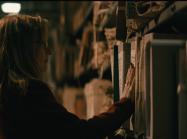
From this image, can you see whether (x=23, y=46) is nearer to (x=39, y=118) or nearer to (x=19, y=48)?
(x=19, y=48)

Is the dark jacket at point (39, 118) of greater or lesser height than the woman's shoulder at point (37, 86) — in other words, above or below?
below

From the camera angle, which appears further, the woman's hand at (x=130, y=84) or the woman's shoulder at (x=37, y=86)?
the woman's hand at (x=130, y=84)

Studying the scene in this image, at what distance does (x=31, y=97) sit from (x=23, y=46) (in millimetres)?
158

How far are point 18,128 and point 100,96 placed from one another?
1554 mm

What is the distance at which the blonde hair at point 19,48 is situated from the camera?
1607 mm

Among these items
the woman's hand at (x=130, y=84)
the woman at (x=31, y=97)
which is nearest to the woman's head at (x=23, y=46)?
the woman at (x=31, y=97)

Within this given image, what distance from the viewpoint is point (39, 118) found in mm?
1576

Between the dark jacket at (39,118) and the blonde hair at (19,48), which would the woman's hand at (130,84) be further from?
the blonde hair at (19,48)

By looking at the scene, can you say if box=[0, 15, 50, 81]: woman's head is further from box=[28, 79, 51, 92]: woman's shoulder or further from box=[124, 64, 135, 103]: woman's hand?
box=[124, 64, 135, 103]: woman's hand

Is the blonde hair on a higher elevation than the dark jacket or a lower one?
higher

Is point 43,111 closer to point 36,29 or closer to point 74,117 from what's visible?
point 74,117

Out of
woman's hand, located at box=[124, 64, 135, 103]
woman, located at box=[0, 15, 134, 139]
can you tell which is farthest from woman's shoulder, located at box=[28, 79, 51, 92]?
woman's hand, located at box=[124, 64, 135, 103]

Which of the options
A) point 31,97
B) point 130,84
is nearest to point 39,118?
point 31,97

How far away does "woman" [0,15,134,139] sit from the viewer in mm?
1573
